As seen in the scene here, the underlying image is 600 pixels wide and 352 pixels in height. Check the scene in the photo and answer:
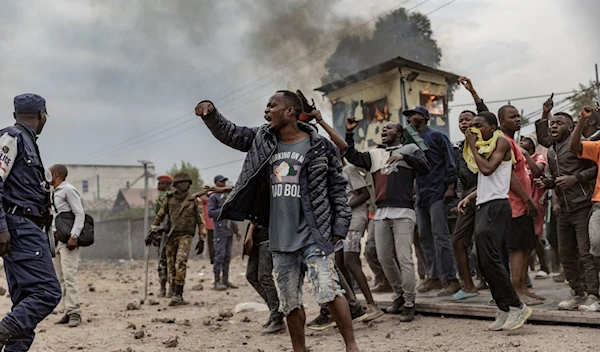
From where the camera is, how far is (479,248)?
520 centimetres

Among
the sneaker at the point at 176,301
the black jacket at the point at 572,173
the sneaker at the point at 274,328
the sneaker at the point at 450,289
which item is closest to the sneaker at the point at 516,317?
the black jacket at the point at 572,173

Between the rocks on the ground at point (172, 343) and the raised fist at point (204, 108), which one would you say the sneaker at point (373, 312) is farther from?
the raised fist at point (204, 108)

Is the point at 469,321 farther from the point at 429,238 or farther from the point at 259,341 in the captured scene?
the point at 259,341

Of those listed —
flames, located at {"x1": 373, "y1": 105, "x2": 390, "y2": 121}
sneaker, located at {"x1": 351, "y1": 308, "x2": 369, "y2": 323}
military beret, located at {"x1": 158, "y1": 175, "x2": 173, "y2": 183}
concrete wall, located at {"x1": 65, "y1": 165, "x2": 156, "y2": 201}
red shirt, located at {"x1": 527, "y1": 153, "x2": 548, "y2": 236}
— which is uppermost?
concrete wall, located at {"x1": 65, "y1": 165, "x2": 156, "y2": 201}

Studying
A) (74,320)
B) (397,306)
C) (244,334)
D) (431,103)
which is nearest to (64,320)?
(74,320)

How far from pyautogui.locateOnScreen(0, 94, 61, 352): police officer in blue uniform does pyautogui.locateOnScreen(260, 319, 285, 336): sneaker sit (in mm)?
2579

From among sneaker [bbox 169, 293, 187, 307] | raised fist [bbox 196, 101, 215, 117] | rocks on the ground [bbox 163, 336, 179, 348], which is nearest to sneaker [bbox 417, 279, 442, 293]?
rocks on the ground [bbox 163, 336, 179, 348]

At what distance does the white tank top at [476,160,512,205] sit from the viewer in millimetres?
5289

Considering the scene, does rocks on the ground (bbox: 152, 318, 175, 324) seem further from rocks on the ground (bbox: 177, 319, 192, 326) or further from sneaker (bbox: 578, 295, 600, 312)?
sneaker (bbox: 578, 295, 600, 312)

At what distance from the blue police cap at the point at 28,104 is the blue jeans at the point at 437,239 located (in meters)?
4.20

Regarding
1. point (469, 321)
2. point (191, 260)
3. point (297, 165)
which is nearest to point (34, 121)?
point (297, 165)

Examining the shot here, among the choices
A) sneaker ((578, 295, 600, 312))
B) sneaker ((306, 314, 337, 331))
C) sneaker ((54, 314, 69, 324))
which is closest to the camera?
sneaker ((578, 295, 600, 312))

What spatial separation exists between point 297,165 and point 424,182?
299 cm

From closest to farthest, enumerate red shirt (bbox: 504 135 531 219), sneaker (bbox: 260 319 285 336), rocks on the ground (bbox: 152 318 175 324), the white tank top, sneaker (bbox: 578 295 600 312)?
the white tank top
sneaker (bbox: 578 295 600 312)
red shirt (bbox: 504 135 531 219)
sneaker (bbox: 260 319 285 336)
rocks on the ground (bbox: 152 318 175 324)
